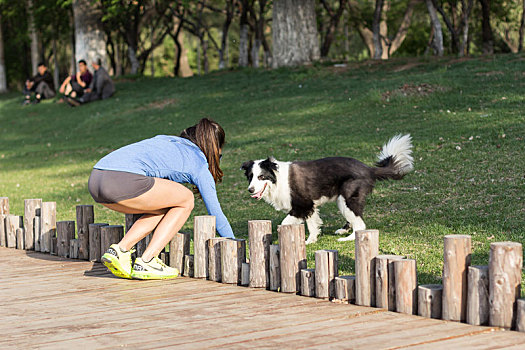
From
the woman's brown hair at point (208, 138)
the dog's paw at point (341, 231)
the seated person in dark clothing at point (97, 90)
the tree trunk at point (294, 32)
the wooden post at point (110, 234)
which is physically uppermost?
the tree trunk at point (294, 32)

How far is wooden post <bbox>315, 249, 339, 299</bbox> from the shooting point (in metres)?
4.87

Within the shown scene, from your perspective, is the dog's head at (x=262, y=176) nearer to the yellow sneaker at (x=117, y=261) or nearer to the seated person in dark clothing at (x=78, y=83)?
the yellow sneaker at (x=117, y=261)

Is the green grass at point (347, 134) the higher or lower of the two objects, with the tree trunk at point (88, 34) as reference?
lower

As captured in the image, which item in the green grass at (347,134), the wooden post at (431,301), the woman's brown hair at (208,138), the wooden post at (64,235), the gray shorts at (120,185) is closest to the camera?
the wooden post at (431,301)

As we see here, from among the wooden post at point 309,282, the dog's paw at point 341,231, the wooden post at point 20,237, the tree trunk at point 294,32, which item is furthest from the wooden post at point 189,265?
the tree trunk at point 294,32

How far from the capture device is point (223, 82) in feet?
76.7

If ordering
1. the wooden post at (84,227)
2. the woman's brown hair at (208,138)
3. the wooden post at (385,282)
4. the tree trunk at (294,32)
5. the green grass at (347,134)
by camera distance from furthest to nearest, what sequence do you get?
1. the tree trunk at (294,32)
2. the green grass at (347,134)
3. the wooden post at (84,227)
4. the woman's brown hair at (208,138)
5. the wooden post at (385,282)

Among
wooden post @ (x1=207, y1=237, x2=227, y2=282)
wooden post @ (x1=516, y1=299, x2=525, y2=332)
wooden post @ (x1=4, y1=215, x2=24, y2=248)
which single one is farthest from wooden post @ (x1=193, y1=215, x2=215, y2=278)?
wooden post @ (x1=4, y1=215, x2=24, y2=248)

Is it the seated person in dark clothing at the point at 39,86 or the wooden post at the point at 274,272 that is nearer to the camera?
the wooden post at the point at 274,272

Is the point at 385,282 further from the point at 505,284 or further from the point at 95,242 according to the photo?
the point at 95,242

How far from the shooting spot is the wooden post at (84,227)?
677 centimetres

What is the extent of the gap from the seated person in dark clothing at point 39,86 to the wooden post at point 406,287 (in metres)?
25.0

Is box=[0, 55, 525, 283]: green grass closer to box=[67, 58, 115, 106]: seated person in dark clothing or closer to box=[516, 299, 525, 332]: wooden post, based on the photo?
box=[67, 58, 115, 106]: seated person in dark clothing

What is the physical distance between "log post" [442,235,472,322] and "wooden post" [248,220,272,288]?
61.1 inches
